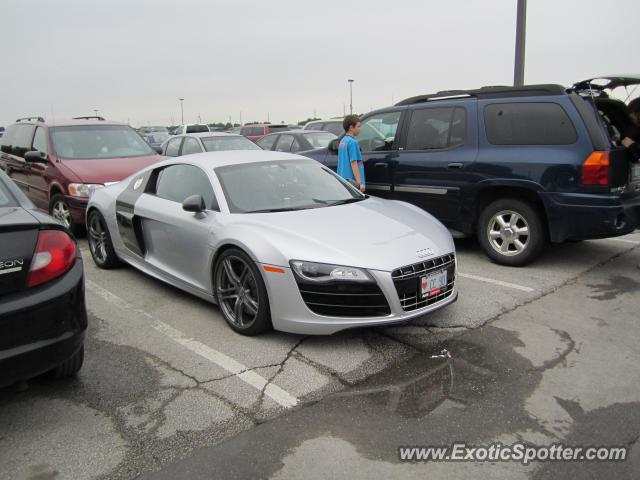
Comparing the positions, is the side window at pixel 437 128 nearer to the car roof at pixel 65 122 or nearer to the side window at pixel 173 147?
the car roof at pixel 65 122

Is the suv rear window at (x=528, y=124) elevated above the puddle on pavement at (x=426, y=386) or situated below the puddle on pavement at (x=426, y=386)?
above

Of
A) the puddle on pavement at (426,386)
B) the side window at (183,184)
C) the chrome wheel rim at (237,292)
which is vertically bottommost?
the puddle on pavement at (426,386)

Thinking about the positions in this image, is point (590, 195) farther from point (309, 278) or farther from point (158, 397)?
point (158, 397)

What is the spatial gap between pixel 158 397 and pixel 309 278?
1.22 metres

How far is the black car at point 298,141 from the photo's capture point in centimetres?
1136

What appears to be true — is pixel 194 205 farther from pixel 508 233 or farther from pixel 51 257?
pixel 508 233

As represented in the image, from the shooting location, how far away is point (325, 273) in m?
3.63

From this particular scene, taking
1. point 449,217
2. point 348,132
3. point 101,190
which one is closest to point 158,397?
point 101,190

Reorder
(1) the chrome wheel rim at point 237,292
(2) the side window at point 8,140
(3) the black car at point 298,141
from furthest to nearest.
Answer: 1. (3) the black car at point 298,141
2. (2) the side window at point 8,140
3. (1) the chrome wheel rim at point 237,292

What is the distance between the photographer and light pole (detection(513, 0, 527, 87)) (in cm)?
971

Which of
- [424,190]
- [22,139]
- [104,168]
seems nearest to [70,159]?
[104,168]

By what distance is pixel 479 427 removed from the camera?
9.32 ft

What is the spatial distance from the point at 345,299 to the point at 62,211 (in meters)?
5.54

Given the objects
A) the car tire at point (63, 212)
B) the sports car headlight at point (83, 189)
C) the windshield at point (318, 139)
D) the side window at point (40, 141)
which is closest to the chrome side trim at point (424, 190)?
the sports car headlight at point (83, 189)
